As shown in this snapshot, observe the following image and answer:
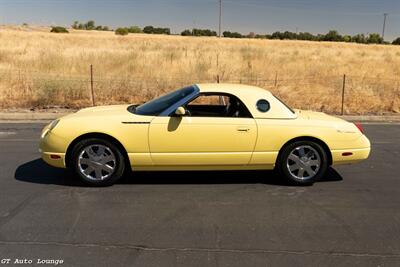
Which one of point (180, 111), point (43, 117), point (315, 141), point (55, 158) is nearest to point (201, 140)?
point (180, 111)

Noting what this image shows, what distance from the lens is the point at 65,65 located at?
61.9 feet

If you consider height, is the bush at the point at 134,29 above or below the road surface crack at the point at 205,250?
above

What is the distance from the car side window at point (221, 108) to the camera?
5.62 m

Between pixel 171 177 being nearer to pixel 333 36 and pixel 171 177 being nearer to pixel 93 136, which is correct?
pixel 93 136

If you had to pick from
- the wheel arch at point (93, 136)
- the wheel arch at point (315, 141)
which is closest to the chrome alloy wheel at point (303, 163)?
the wheel arch at point (315, 141)

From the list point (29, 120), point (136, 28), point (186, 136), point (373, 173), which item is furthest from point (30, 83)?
point (136, 28)

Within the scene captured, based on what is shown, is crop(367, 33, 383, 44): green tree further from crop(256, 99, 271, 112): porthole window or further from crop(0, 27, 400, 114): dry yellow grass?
crop(256, 99, 271, 112): porthole window

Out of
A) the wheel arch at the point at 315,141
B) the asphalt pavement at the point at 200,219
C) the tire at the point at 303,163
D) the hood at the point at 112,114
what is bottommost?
the asphalt pavement at the point at 200,219

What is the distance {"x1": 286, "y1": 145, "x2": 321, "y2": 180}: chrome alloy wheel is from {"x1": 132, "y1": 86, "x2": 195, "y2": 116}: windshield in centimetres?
160

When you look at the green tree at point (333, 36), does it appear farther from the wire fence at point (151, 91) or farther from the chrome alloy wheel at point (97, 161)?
the chrome alloy wheel at point (97, 161)

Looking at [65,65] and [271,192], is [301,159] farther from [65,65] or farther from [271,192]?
[65,65]

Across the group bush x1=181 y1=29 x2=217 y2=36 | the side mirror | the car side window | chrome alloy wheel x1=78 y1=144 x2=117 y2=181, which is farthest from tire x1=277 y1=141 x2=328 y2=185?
bush x1=181 y1=29 x2=217 y2=36

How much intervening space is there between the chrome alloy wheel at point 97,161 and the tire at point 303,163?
7.12 feet

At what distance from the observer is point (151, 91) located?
14594 millimetres
